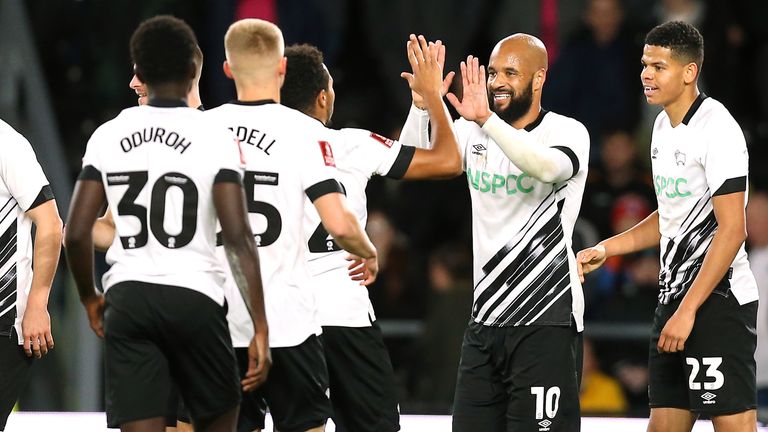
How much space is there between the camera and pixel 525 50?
559 centimetres

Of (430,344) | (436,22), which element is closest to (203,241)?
(430,344)

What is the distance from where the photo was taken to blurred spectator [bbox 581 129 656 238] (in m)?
9.30

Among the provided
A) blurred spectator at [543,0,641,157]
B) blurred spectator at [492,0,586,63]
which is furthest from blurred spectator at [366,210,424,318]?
blurred spectator at [492,0,586,63]

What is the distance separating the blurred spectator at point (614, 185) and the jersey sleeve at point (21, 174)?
15.5 ft

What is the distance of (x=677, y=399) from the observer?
554 cm

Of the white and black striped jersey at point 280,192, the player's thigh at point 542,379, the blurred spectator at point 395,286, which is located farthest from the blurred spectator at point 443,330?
the white and black striped jersey at point 280,192

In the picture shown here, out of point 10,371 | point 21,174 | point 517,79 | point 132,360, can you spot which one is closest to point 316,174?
point 132,360

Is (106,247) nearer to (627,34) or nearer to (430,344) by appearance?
(430,344)

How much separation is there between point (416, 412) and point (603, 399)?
1482mm

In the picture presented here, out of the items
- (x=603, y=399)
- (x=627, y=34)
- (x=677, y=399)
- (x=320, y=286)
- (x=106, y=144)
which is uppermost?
(x=627, y=34)

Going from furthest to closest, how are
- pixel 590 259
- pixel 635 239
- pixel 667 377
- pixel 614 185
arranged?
pixel 614 185 → pixel 635 239 → pixel 590 259 → pixel 667 377

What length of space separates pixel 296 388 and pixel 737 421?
178 centimetres

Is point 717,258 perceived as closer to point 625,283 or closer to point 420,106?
point 420,106

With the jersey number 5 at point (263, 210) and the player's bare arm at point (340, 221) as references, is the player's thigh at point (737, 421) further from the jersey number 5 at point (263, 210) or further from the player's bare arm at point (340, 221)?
the jersey number 5 at point (263, 210)
